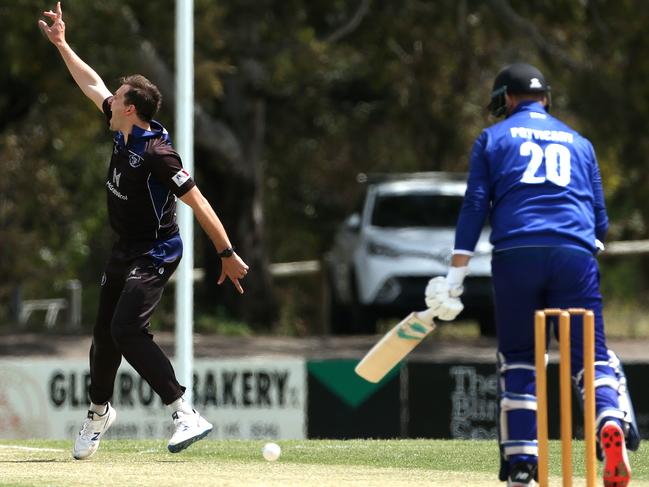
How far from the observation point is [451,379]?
650 inches

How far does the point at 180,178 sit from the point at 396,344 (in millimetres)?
1620

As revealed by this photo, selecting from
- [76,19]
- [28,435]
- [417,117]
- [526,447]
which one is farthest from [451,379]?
[417,117]

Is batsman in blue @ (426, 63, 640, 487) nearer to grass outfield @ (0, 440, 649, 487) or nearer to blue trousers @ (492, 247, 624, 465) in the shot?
blue trousers @ (492, 247, 624, 465)

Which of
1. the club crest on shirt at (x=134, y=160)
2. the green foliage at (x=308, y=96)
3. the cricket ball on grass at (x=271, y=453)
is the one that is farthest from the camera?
the green foliage at (x=308, y=96)

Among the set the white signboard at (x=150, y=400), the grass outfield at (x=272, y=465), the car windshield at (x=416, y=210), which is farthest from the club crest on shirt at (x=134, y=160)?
the car windshield at (x=416, y=210)

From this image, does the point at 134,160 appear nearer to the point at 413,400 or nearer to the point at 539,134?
the point at 539,134

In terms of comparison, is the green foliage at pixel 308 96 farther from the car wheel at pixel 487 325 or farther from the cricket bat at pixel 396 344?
the cricket bat at pixel 396 344

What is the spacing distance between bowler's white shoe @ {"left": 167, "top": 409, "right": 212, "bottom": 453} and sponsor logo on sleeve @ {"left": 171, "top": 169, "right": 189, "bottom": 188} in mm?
1257

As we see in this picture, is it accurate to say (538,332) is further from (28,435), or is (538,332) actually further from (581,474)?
(28,435)

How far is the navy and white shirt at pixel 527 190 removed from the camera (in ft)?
23.4

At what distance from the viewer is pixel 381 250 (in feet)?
67.3

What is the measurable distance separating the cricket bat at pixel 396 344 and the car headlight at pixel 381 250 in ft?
41.5

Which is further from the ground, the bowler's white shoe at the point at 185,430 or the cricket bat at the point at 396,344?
the cricket bat at the point at 396,344

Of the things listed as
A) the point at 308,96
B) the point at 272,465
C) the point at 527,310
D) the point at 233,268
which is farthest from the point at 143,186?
the point at 308,96
